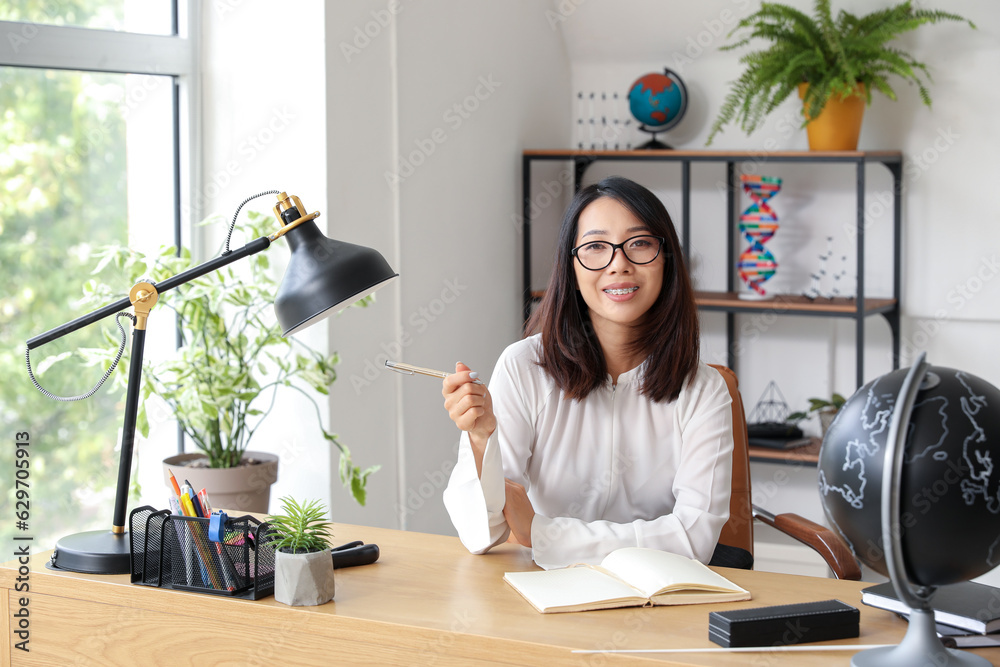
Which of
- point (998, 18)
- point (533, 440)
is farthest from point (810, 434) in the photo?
point (533, 440)

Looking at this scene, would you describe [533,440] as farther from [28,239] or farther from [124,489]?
[28,239]

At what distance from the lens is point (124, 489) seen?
156cm

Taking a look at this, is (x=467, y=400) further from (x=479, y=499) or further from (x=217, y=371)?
(x=217, y=371)

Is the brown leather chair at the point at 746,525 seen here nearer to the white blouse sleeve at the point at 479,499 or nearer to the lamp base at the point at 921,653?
the white blouse sleeve at the point at 479,499

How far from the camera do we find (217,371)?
225cm

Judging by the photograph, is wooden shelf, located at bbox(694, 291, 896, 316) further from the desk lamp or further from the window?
the desk lamp

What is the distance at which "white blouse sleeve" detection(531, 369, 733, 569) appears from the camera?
164cm

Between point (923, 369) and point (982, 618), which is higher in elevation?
point (923, 369)

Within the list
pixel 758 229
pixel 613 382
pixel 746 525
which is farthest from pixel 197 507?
pixel 758 229

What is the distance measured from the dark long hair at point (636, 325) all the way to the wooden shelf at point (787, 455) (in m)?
1.44

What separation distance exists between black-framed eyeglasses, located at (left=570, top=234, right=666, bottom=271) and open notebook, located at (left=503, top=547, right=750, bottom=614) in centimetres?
65

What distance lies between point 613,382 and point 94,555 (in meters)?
1.05

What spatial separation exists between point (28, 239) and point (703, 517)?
1.63 meters

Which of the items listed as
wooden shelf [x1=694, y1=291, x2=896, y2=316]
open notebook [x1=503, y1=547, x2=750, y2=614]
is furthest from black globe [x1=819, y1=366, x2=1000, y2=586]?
wooden shelf [x1=694, y1=291, x2=896, y2=316]
